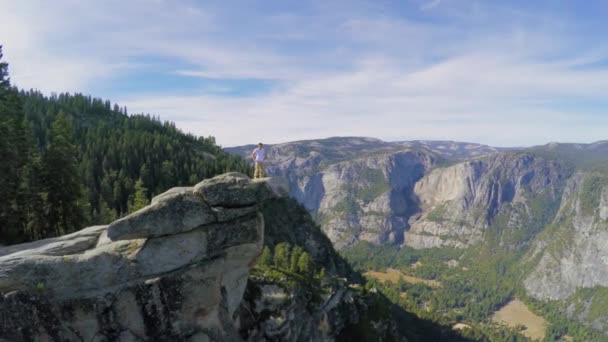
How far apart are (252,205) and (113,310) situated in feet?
46.2

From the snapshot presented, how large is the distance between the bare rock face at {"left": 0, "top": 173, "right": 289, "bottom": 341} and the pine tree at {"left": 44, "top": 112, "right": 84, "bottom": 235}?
2452 centimetres

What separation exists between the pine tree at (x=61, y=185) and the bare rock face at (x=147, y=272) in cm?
2452

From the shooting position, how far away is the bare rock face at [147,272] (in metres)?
29.6

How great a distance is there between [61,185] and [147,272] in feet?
111

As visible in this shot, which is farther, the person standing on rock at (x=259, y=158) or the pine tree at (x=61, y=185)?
the pine tree at (x=61, y=185)

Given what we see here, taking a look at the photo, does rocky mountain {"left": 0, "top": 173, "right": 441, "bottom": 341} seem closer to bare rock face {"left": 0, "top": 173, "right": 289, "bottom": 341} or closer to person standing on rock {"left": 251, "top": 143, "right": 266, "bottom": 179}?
bare rock face {"left": 0, "top": 173, "right": 289, "bottom": 341}

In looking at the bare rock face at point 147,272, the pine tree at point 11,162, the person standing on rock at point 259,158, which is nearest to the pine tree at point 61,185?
the pine tree at point 11,162

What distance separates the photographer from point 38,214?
56312 mm

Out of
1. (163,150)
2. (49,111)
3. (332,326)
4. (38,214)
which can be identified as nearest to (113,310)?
(38,214)

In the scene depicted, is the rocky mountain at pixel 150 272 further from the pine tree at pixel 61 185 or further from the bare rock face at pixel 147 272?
the pine tree at pixel 61 185

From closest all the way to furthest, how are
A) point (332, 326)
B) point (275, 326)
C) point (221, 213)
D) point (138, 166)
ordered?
point (221, 213), point (275, 326), point (332, 326), point (138, 166)

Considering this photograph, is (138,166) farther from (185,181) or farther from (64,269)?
(64,269)

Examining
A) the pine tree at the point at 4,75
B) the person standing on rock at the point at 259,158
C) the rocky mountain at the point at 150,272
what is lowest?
the rocky mountain at the point at 150,272

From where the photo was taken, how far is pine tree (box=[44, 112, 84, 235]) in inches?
2266
